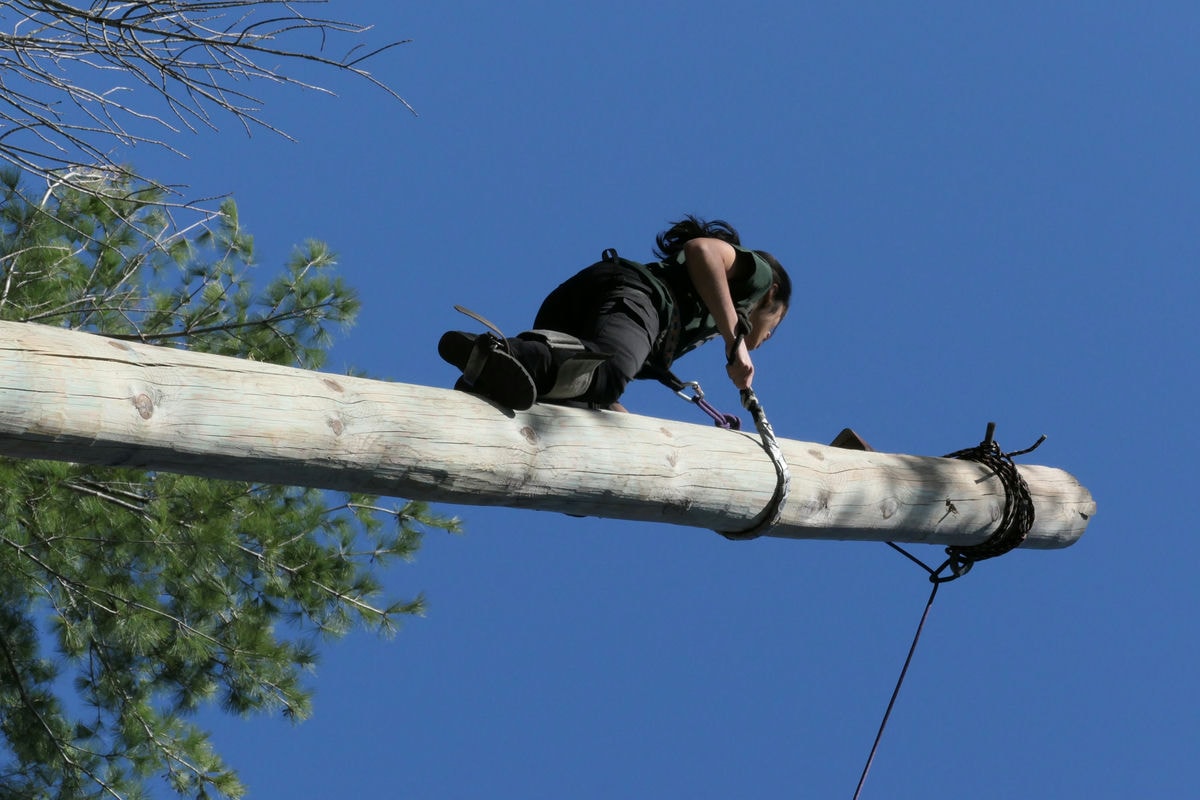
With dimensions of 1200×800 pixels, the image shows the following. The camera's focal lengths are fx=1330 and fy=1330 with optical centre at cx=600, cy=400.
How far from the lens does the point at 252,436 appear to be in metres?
2.70

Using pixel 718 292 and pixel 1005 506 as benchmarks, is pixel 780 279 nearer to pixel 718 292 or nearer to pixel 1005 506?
pixel 718 292

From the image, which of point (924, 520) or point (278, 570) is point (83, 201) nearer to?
point (278, 570)

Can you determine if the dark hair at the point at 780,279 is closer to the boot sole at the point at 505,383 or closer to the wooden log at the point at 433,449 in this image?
the wooden log at the point at 433,449

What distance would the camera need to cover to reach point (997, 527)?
164 inches

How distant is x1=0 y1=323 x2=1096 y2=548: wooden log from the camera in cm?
253

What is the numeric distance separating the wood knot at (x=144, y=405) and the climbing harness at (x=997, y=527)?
2.36m

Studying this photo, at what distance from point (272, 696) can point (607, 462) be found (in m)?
4.40

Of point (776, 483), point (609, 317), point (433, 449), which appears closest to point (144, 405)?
point (433, 449)

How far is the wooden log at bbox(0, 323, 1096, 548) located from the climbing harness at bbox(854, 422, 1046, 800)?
42 mm

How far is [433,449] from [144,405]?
659 mm

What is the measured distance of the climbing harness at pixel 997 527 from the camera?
416cm

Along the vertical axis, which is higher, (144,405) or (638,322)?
(638,322)

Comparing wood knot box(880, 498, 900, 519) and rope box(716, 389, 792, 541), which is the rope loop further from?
rope box(716, 389, 792, 541)

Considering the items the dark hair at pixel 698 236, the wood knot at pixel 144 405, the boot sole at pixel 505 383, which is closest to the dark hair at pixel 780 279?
the dark hair at pixel 698 236
